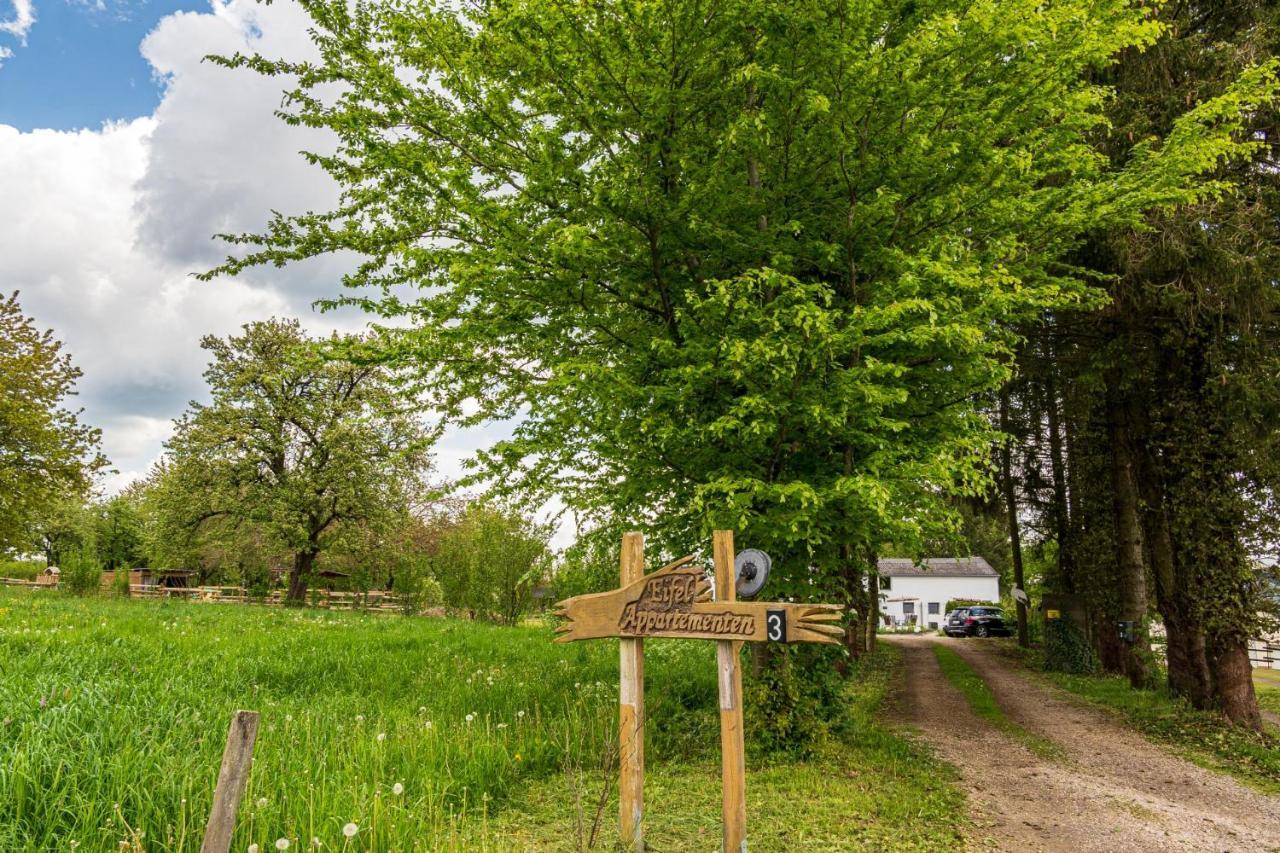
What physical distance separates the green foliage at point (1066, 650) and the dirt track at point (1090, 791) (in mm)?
6155

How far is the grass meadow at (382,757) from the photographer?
4203mm

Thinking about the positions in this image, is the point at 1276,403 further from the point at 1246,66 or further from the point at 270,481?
the point at 270,481

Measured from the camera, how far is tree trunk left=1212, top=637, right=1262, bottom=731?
1041cm

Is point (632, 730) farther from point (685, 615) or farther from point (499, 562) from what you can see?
point (499, 562)

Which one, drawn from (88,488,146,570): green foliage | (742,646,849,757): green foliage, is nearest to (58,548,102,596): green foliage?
(742,646,849,757): green foliage

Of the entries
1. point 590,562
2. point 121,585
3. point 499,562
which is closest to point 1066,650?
point 590,562

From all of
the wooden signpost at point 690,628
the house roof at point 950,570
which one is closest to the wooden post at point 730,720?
the wooden signpost at point 690,628

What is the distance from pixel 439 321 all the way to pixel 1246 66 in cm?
1180

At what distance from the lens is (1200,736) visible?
1006 centimetres

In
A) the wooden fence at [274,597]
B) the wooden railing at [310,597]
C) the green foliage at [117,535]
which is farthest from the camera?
the green foliage at [117,535]

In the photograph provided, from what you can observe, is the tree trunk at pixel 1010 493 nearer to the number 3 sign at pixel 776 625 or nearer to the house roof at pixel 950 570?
the number 3 sign at pixel 776 625

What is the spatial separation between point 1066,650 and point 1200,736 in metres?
8.42

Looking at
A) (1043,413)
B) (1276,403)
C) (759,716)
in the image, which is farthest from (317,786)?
(1043,413)

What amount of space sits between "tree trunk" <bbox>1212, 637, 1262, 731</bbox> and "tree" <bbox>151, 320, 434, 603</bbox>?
2510cm
